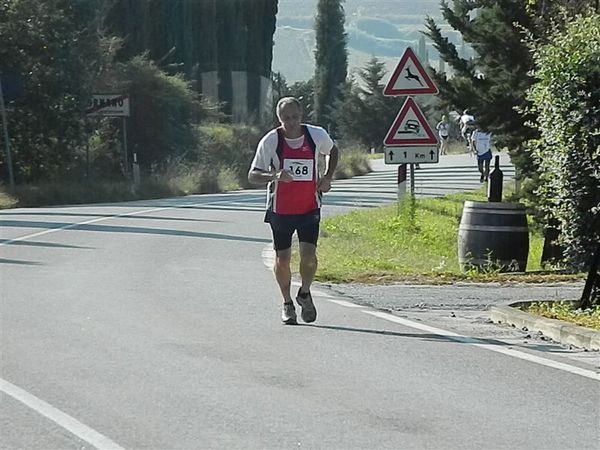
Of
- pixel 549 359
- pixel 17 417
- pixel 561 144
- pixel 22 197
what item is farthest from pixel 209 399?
pixel 22 197

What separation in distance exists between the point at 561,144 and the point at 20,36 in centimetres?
2995

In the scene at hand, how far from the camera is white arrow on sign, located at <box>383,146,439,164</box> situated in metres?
20.6

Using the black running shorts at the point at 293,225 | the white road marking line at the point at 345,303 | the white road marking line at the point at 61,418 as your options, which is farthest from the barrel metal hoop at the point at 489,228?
the white road marking line at the point at 61,418

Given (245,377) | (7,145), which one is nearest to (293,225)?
(245,377)

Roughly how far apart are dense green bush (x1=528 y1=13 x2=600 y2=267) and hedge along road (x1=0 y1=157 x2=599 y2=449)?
218cm

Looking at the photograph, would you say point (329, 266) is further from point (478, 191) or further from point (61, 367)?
point (478, 191)

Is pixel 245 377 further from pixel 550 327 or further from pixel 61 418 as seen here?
pixel 550 327

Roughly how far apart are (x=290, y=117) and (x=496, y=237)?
550 cm

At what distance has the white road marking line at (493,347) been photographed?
9.25 meters

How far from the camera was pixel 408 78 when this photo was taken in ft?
67.2

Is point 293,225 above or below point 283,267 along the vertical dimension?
above

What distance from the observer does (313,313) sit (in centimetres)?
1160

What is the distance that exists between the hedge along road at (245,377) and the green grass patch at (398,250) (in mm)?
1694

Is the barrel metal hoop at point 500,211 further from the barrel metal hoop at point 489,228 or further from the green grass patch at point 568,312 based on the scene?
the green grass patch at point 568,312
